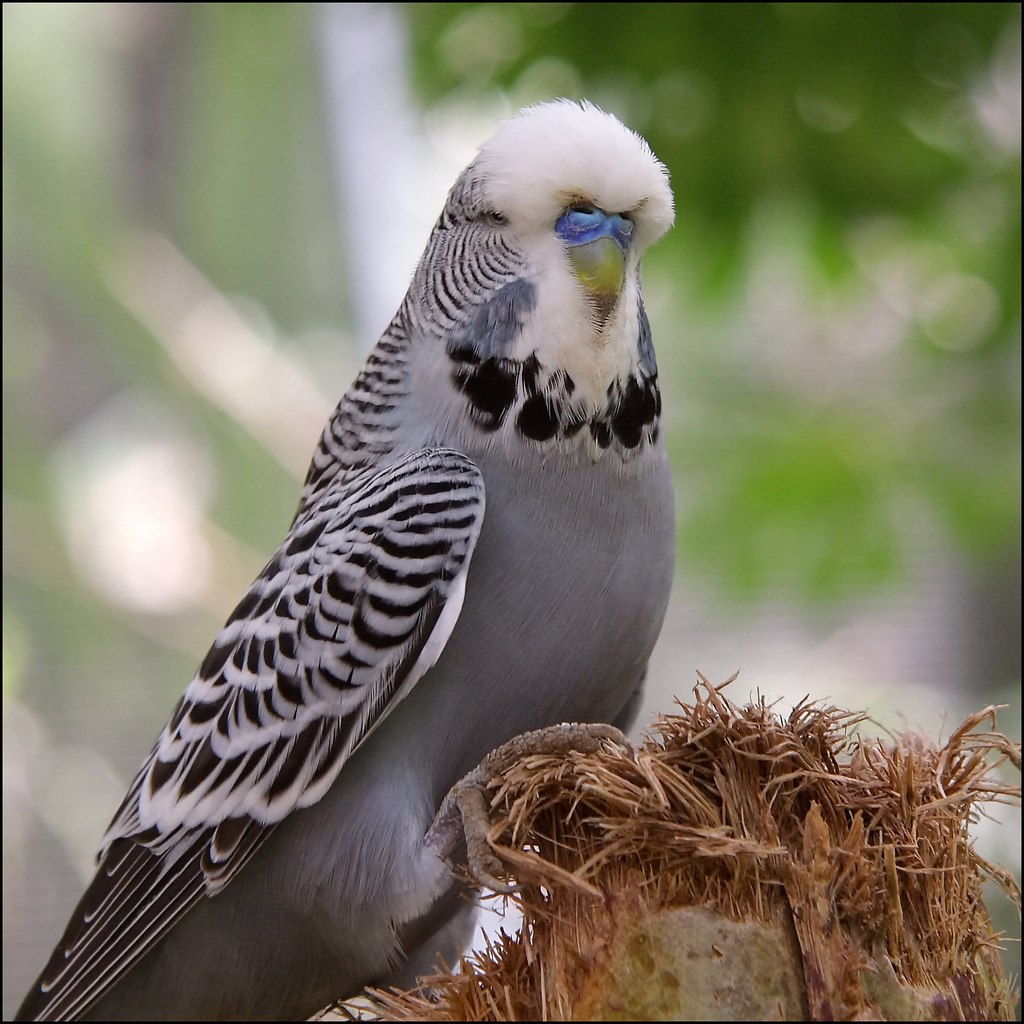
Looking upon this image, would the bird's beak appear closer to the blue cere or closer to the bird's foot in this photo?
the blue cere

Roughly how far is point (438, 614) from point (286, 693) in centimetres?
20

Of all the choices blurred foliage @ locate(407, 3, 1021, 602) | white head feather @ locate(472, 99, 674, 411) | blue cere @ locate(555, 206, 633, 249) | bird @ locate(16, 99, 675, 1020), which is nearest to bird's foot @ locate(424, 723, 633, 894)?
bird @ locate(16, 99, 675, 1020)

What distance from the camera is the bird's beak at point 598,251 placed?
1.14 metres

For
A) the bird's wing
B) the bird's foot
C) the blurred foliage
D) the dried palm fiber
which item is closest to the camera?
the dried palm fiber

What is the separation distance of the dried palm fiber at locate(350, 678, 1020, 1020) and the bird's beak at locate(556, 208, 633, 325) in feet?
1.49

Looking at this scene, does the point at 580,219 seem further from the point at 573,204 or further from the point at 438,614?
the point at 438,614

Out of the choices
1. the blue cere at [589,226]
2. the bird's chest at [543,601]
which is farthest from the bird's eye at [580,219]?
the bird's chest at [543,601]

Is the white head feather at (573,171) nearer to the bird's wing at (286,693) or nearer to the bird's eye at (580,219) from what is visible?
the bird's eye at (580,219)

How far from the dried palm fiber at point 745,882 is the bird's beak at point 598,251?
0.45 m

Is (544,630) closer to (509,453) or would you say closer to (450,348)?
(509,453)

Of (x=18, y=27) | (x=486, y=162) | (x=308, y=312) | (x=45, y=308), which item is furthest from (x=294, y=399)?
(x=486, y=162)

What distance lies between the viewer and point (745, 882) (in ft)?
2.63

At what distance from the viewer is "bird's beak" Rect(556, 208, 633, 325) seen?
3.75 ft

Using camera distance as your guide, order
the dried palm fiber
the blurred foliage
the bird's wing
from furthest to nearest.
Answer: the blurred foliage < the bird's wing < the dried palm fiber
